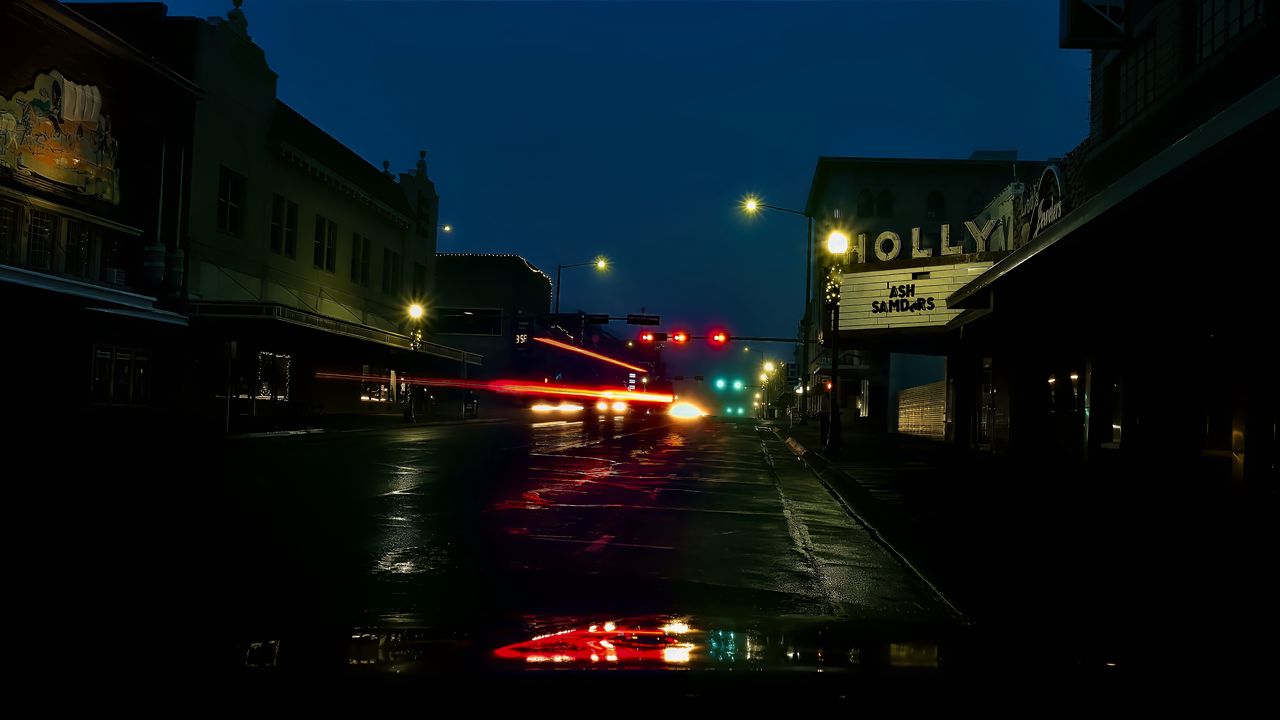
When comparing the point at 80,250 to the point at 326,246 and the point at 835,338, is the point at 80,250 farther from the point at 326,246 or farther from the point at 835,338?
the point at 835,338

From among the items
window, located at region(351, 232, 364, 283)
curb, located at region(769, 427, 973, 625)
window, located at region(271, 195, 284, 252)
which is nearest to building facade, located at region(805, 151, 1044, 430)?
curb, located at region(769, 427, 973, 625)

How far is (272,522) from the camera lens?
1052 cm

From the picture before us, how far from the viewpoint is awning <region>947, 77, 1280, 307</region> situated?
247 inches

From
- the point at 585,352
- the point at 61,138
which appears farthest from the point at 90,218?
the point at 585,352

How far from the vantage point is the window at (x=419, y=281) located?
5385cm

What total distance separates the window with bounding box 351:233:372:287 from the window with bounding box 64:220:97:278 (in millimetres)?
17942

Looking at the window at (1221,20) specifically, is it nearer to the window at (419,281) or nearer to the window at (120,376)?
the window at (120,376)

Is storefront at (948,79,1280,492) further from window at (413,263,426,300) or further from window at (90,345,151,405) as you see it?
window at (413,263,426,300)

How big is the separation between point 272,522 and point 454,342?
237 ft

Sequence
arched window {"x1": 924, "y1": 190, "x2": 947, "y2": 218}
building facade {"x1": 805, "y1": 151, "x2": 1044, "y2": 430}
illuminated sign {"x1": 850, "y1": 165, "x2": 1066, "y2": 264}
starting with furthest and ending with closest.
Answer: arched window {"x1": 924, "y1": 190, "x2": 947, "y2": 218}, building facade {"x1": 805, "y1": 151, "x2": 1044, "y2": 430}, illuminated sign {"x1": 850, "y1": 165, "x2": 1066, "y2": 264}

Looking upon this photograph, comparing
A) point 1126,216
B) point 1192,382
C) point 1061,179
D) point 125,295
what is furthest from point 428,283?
point 1126,216

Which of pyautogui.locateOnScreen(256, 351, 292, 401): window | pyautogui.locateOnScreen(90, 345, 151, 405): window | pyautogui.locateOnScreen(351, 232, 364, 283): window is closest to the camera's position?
pyautogui.locateOnScreen(90, 345, 151, 405): window

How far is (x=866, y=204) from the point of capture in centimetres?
6619

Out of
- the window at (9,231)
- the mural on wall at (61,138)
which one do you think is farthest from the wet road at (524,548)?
the mural on wall at (61,138)
